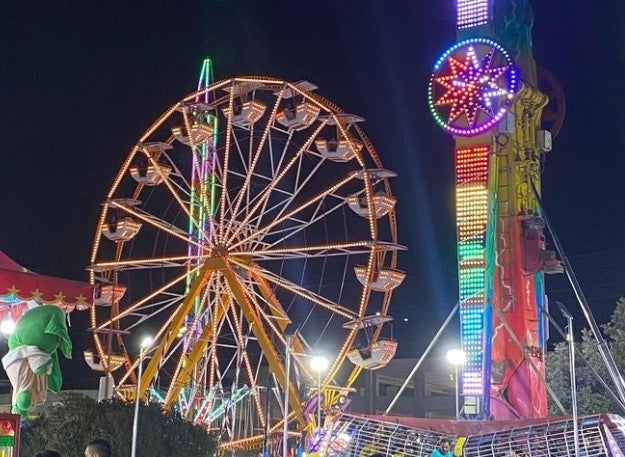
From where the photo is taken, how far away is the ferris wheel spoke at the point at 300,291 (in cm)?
2022

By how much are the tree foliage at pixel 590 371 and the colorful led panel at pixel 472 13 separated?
11722mm

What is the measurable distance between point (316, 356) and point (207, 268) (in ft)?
11.7

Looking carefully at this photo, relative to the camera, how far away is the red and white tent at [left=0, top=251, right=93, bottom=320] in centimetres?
1149

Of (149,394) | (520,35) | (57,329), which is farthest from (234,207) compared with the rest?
(57,329)

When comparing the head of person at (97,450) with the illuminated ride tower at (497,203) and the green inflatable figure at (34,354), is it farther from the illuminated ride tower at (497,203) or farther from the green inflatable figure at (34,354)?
the illuminated ride tower at (497,203)

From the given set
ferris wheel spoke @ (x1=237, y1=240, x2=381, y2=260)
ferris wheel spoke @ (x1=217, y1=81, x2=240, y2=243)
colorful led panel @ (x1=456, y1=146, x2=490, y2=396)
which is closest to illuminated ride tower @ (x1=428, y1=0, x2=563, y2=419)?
colorful led panel @ (x1=456, y1=146, x2=490, y2=396)

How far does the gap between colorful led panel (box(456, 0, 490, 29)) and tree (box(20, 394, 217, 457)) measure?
12.9 meters

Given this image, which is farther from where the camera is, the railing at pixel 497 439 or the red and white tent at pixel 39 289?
the railing at pixel 497 439

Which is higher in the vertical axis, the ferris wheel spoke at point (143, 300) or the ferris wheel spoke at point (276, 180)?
the ferris wheel spoke at point (276, 180)

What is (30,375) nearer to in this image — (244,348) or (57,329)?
(57,329)

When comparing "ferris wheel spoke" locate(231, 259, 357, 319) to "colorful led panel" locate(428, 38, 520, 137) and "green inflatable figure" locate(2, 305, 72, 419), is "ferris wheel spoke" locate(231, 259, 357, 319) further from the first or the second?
"green inflatable figure" locate(2, 305, 72, 419)

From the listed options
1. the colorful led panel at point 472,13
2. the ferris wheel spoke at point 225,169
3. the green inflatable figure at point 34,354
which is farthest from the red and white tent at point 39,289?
the colorful led panel at point 472,13

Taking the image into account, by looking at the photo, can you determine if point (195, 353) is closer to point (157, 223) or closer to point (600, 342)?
point (157, 223)

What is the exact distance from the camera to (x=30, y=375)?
465 inches
